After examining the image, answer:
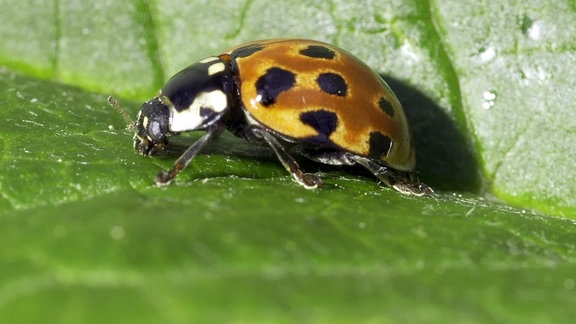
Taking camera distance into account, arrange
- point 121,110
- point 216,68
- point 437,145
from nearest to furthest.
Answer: point 216,68 < point 121,110 < point 437,145

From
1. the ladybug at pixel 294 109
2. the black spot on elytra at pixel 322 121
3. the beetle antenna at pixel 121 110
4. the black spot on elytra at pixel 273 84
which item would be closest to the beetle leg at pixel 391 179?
the ladybug at pixel 294 109

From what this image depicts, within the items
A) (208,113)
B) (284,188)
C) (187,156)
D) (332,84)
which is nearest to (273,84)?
(332,84)

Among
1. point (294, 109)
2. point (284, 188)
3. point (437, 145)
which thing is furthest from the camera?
point (437, 145)

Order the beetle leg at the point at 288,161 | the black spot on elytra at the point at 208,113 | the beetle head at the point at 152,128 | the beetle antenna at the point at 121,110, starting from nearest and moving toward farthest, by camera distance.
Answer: the beetle leg at the point at 288,161, the beetle head at the point at 152,128, the black spot on elytra at the point at 208,113, the beetle antenna at the point at 121,110

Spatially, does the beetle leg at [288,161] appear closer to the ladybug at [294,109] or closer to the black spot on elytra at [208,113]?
the ladybug at [294,109]

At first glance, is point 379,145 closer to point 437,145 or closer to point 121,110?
point 437,145

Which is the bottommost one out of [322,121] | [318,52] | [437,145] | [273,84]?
[437,145]

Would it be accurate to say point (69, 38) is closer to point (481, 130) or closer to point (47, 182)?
point (47, 182)
